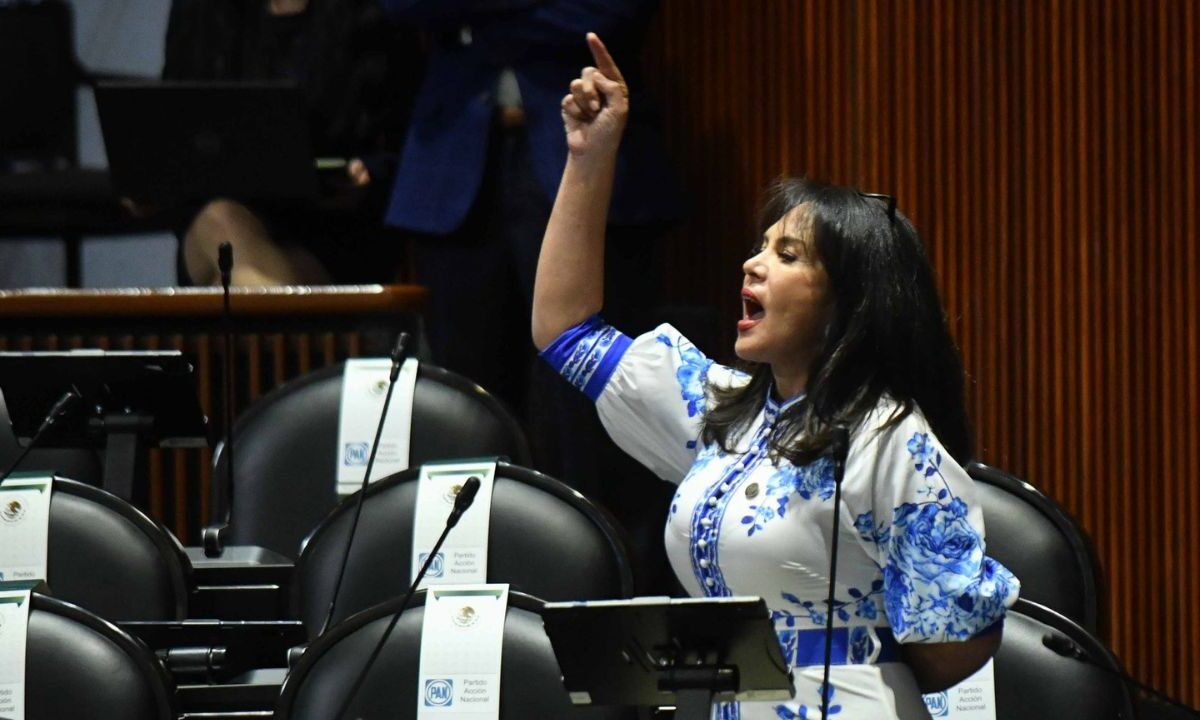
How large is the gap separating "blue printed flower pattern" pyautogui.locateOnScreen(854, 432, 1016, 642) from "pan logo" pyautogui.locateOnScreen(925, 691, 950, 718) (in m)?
0.42

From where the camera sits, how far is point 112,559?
2.65 meters

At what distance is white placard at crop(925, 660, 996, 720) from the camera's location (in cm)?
230

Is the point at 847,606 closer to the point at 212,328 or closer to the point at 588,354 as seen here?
the point at 588,354

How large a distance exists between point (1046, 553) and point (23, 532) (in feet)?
4.58

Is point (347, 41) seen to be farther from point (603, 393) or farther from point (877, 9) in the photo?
point (603, 393)

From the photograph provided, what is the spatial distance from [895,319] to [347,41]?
215 centimetres

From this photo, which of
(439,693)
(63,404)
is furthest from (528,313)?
(439,693)

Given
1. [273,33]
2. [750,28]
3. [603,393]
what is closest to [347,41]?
[273,33]

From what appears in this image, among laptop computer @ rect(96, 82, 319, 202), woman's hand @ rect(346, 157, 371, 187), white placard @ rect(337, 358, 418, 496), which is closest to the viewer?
white placard @ rect(337, 358, 418, 496)

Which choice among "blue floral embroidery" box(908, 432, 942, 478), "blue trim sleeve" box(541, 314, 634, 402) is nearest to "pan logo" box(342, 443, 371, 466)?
"blue trim sleeve" box(541, 314, 634, 402)

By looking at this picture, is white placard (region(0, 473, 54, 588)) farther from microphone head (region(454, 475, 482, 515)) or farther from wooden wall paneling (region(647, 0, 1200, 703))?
wooden wall paneling (region(647, 0, 1200, 703))

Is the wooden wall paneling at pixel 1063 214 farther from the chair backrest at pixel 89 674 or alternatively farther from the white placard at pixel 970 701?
the chair backrest at pixel 89 674

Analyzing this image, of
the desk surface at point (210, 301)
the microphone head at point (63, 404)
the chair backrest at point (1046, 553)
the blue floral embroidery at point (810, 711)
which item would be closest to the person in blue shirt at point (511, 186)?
the desk surface at point (210, 301)

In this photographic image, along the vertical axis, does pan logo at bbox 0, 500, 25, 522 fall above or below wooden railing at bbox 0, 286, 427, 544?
below
